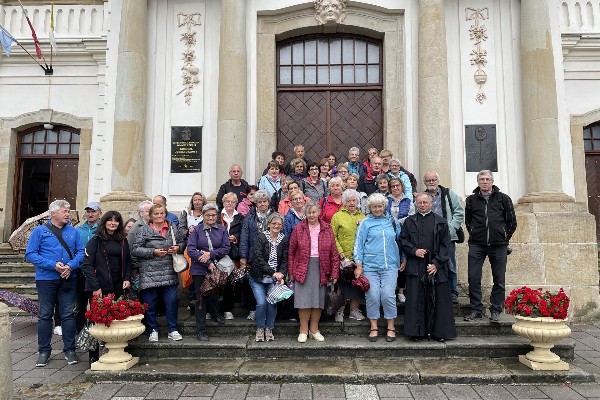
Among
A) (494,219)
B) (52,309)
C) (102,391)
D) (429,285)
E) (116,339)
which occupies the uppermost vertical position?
(494,219)

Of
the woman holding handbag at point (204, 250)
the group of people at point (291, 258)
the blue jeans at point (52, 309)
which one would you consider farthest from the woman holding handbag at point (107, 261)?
the woman holding handbag at point (204, 250)

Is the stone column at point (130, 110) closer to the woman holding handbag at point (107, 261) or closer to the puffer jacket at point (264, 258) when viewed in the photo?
the woman holding handbag at point (107, 261)

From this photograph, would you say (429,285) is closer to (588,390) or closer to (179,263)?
(588,390)

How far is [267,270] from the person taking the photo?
5828 mm

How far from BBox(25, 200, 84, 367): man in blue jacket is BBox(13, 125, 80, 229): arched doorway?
22.9 feet

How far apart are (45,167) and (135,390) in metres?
9.19

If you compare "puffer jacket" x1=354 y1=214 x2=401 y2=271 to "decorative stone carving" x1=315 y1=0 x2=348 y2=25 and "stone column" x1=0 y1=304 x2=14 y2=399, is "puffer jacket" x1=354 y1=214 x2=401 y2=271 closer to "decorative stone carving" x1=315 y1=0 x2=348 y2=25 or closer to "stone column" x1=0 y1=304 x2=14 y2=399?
"stone column" x1=0 y1=304 x2=14 y2=399

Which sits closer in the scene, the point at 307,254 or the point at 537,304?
the point at 537,304

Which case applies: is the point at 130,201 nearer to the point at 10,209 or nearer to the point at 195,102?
the point at 195,102

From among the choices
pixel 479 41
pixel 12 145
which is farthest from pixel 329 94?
pixel 12 145

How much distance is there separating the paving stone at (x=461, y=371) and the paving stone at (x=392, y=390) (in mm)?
286

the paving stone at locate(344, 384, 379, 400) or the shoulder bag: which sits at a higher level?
the shoulder bag

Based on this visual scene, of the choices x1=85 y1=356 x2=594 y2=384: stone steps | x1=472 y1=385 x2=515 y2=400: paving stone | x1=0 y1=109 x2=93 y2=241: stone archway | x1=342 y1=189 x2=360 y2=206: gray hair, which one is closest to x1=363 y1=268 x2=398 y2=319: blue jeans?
x1=85 y1=356 x2=594 y2=384: stone steps

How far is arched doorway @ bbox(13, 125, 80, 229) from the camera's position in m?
12.2
